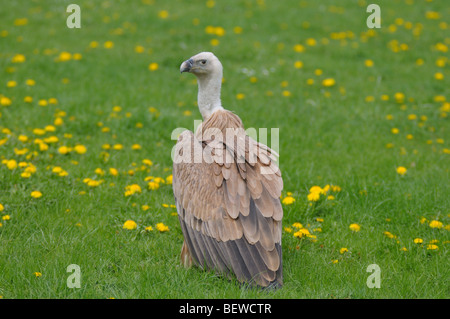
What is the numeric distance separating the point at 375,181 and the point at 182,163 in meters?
2.50

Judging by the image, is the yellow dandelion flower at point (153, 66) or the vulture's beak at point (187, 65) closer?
the vulture's beak at point (187, 65)

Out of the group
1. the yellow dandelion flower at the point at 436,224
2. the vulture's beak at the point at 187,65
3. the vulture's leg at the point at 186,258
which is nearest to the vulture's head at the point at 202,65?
the vulture's beak at the point at 187,65

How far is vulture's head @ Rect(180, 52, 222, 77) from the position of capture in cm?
476

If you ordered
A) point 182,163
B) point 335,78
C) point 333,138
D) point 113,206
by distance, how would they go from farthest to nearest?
1. point 335,78
2. point 333,138
3. point 113,206
4. point 182,163

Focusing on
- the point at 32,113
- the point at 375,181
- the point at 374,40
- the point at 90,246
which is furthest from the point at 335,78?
the point at 90,246

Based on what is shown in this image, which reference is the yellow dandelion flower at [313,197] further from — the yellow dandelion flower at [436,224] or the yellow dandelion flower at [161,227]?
the yellow dandelion flower at [161,227]

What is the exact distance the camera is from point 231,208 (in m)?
3.94

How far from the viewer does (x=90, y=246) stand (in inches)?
175

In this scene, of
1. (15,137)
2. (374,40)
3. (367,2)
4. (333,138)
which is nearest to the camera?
(15,137)

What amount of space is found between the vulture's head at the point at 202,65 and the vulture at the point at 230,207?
0.68 metres

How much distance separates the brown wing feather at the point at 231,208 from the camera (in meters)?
3.84

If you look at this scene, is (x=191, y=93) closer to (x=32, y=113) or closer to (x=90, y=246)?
(x=32, y=113)

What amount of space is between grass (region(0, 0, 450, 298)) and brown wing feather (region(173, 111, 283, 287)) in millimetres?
168

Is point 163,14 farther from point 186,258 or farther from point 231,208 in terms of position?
point 231,208
